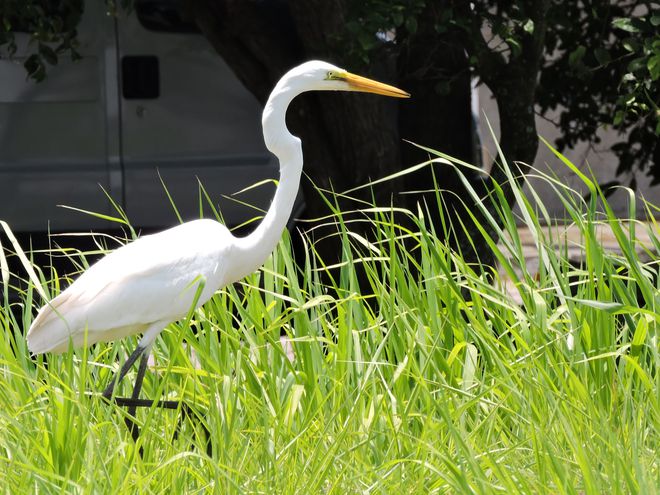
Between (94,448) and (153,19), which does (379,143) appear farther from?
(94,448)

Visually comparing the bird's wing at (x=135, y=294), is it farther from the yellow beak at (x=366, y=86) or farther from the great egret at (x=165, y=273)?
the yellow beak at (x=366, y=86)

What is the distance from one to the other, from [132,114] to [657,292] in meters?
3.49

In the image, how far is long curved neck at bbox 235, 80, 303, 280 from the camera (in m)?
2.89

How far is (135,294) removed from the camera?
2.84 metres

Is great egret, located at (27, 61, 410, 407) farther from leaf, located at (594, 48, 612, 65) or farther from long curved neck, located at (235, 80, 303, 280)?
leaf, located at (594, 48, 612, 65)

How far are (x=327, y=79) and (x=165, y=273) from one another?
631 mm

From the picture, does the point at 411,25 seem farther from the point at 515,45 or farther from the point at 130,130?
the point at 130,130

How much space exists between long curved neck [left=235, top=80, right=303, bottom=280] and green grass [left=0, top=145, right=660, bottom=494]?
0.18 meters

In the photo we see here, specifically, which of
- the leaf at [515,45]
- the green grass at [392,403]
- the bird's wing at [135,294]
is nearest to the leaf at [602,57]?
the leaf at [515,45]

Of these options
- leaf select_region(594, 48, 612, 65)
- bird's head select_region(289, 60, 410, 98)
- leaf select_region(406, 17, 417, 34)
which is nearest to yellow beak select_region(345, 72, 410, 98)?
bird's head select_region(289, 60, 410, 98)

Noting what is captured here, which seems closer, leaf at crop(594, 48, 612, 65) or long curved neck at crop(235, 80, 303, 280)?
long curved neck at crop(235, 80, 303, 280)

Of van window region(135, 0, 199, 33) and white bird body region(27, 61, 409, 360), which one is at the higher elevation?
van window region(135, 0, 199, 33)

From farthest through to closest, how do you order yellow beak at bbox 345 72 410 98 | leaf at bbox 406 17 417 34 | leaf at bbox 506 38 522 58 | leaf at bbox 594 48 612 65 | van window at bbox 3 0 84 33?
van window at bbox 3 0 84 33
leaf at bbox 594 48 612 65
leaf at bbox 506 38 522 58
leaf at bbox 406 17 417 34
yellow beak at bbox 345 72 410 98

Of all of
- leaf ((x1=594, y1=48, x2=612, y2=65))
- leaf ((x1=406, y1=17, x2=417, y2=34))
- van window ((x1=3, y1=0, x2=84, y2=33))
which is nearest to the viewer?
leaf ((x1=406, y1=17, x2=417, y2=34))
